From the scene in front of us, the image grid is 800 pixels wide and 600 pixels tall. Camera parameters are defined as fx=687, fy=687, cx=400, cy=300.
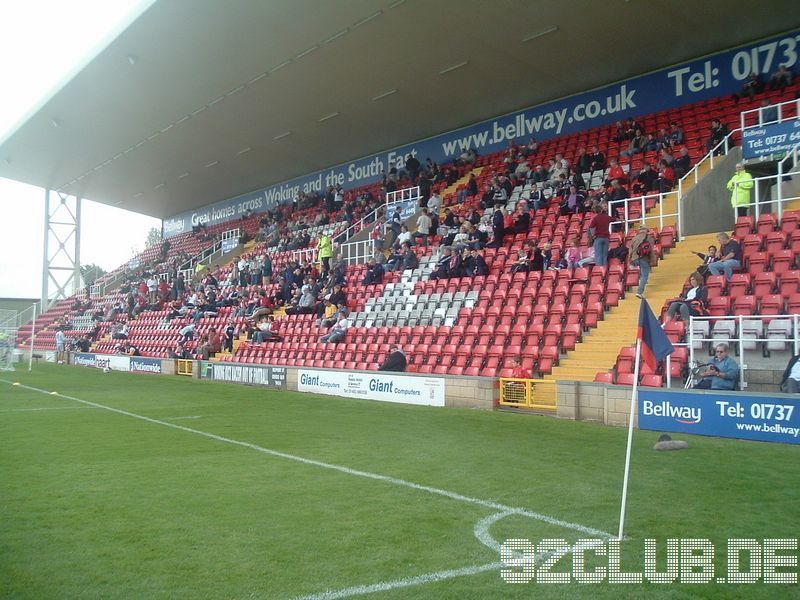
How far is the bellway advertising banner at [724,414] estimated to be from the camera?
30.6 ft

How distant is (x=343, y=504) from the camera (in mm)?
6328

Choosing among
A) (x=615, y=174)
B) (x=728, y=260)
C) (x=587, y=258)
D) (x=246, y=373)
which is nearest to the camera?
(x=728, y=260)

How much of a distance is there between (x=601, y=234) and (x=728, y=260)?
3354 millimetres

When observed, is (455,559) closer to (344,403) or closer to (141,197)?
(344,403)

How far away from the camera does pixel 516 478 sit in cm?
740

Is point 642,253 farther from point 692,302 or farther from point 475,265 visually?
point 475,265

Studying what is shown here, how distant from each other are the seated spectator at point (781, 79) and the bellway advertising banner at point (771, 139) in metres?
5.43

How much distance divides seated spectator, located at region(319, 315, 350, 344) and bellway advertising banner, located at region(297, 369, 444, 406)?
1.96 meters

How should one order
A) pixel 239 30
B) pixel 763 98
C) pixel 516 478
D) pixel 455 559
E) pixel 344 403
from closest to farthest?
pixel 455 559
pixel 516 478
pixel 344 403
pixel 763 98
pixel 239 30

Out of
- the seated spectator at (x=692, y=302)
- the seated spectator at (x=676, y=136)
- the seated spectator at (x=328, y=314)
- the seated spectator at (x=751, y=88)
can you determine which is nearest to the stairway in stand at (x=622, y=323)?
the seated spectator at (x=692, y=302)

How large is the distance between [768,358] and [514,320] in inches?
244

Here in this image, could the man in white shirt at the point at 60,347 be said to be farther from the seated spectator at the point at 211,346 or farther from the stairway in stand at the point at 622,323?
the stairway in stand at the point at 622,323

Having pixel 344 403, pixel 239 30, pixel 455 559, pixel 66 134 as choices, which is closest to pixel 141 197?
pixel 66 134

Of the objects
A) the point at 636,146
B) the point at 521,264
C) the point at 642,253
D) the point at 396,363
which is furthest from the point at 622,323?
the point at 636,146
